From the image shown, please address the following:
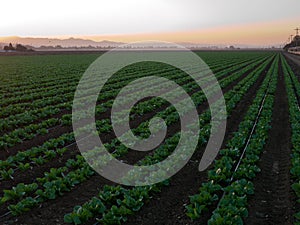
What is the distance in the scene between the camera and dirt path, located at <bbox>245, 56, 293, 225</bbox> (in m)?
5.64

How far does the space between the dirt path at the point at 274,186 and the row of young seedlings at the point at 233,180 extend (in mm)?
205

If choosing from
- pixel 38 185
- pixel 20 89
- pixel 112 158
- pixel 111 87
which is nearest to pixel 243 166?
pixel 112 158

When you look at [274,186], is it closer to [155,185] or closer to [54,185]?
[155,185]

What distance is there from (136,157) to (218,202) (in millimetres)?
2875

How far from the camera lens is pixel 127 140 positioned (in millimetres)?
9469

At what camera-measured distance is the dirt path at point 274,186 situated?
564 centimetres

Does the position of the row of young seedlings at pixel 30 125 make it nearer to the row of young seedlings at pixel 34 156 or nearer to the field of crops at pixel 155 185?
the field of crops at pixel 155 185

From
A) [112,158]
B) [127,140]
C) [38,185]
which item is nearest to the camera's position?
[38,185]

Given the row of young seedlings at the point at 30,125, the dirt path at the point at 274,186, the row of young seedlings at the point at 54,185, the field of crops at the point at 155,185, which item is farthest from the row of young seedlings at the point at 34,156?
the dirt path at the point at 274,186

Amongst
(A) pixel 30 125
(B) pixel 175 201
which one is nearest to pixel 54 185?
(B) pixel 175 201

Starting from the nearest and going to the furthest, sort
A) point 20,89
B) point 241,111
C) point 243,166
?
1. point 243,166
2. point 241,111
3. point 20,89

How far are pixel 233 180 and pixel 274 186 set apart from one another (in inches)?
31.8

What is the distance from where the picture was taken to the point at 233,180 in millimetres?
6879

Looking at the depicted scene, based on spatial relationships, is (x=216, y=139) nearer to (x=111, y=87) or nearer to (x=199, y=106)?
(x=199, y=106)
